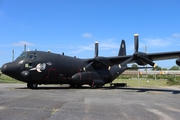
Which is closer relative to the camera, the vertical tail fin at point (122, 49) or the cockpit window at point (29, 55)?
the cockpit window at point (29, 55)

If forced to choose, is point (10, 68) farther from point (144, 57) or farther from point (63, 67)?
point (144, 57)

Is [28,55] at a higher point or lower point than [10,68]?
higher

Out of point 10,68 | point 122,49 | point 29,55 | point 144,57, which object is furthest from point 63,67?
point 122,49

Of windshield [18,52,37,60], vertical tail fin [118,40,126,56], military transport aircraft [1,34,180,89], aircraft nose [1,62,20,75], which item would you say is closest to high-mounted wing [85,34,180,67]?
military transport aircraft [1,34,180,89]

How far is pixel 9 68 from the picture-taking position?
64.3ft

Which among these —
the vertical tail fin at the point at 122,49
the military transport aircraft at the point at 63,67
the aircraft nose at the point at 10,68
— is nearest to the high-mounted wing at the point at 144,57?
the military transport aircraft at the point at 63,67

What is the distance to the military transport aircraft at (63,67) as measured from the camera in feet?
66.3

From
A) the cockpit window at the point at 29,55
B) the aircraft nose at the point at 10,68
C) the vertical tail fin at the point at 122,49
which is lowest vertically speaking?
the aircraft nose at the point at 10,68

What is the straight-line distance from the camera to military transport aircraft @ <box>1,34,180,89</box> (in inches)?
795

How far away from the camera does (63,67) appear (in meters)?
23.0

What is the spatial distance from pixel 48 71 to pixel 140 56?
9728 millimetres

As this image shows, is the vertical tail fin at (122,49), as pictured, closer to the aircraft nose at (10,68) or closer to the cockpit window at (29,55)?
the cockpit window at (29,55)

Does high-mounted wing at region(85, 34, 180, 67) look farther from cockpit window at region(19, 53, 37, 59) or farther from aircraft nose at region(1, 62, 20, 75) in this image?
aircraft nose at region(1, 62, 20, 75)

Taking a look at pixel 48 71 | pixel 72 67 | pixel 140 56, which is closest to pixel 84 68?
pixel 72 67
